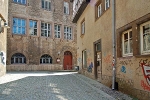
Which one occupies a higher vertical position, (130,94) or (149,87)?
(149,87)

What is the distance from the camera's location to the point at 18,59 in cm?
2220

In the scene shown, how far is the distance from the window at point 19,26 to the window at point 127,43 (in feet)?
56.8

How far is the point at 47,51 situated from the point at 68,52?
3686 millimetres

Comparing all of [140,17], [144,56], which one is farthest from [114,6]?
[144,56]

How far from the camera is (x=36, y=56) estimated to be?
23328 millimetres

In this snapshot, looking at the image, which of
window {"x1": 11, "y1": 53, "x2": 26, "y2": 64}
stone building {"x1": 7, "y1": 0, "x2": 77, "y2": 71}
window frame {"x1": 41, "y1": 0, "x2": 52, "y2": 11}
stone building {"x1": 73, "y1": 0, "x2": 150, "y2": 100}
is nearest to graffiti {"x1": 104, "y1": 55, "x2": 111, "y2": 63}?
stone building {"x1": 73, "y1": 0, "x2": 150, "y2": 100}

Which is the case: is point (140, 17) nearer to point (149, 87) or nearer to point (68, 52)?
point (149, 87)

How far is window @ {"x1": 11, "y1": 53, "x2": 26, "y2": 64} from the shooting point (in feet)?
71.8

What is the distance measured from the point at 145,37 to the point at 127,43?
4.48ft

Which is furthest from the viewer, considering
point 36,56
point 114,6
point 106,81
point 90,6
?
point 36,56

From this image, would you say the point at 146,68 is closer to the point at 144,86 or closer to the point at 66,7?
the point at 144,86

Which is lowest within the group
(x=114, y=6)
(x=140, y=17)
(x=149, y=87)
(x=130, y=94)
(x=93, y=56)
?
(x=130, y=94)

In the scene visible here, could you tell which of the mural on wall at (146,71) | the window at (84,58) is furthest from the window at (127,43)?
the window at (84,58)

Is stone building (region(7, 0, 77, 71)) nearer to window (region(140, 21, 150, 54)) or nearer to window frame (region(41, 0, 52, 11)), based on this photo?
window frame (region(41, 0, 52, 11))
